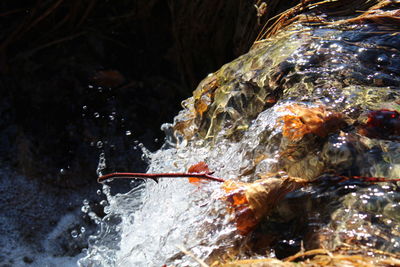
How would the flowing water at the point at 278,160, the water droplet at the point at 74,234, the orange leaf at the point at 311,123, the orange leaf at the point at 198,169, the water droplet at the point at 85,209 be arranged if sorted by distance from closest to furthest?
the flowing water at the point at 278,160 → the orange leaf at the point at 311,123 → the orange leaf at the point at 198,169 → the water droplet at the point at 74,234 → the water droplet at the point at 85,209

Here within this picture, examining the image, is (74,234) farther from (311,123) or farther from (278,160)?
(311,123)

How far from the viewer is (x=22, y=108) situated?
3.12 meters

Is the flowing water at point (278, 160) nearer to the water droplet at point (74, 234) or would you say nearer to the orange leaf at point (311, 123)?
the orange leaf at point (311, 123)

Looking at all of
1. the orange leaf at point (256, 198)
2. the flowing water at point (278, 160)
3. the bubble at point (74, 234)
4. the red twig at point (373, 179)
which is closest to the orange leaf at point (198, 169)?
the flowing water at point (278, 160)

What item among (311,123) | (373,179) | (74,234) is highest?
(311,123)

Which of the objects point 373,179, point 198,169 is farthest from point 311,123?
point 198,169

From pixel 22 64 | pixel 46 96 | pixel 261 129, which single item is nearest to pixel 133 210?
pixel 261 129

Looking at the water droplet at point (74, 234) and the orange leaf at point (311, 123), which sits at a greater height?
the orange leaf at point (311, 123)

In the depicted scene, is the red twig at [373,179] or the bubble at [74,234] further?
the bubble at [74,234]

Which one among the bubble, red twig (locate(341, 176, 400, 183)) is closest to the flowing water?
red twig (locate(341, 176, 400, 183))

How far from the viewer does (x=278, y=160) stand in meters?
1.36

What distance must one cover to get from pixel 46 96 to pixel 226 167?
208 cm

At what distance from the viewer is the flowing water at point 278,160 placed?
1146mm

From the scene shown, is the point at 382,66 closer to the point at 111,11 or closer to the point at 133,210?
Result: the point at 133,210
